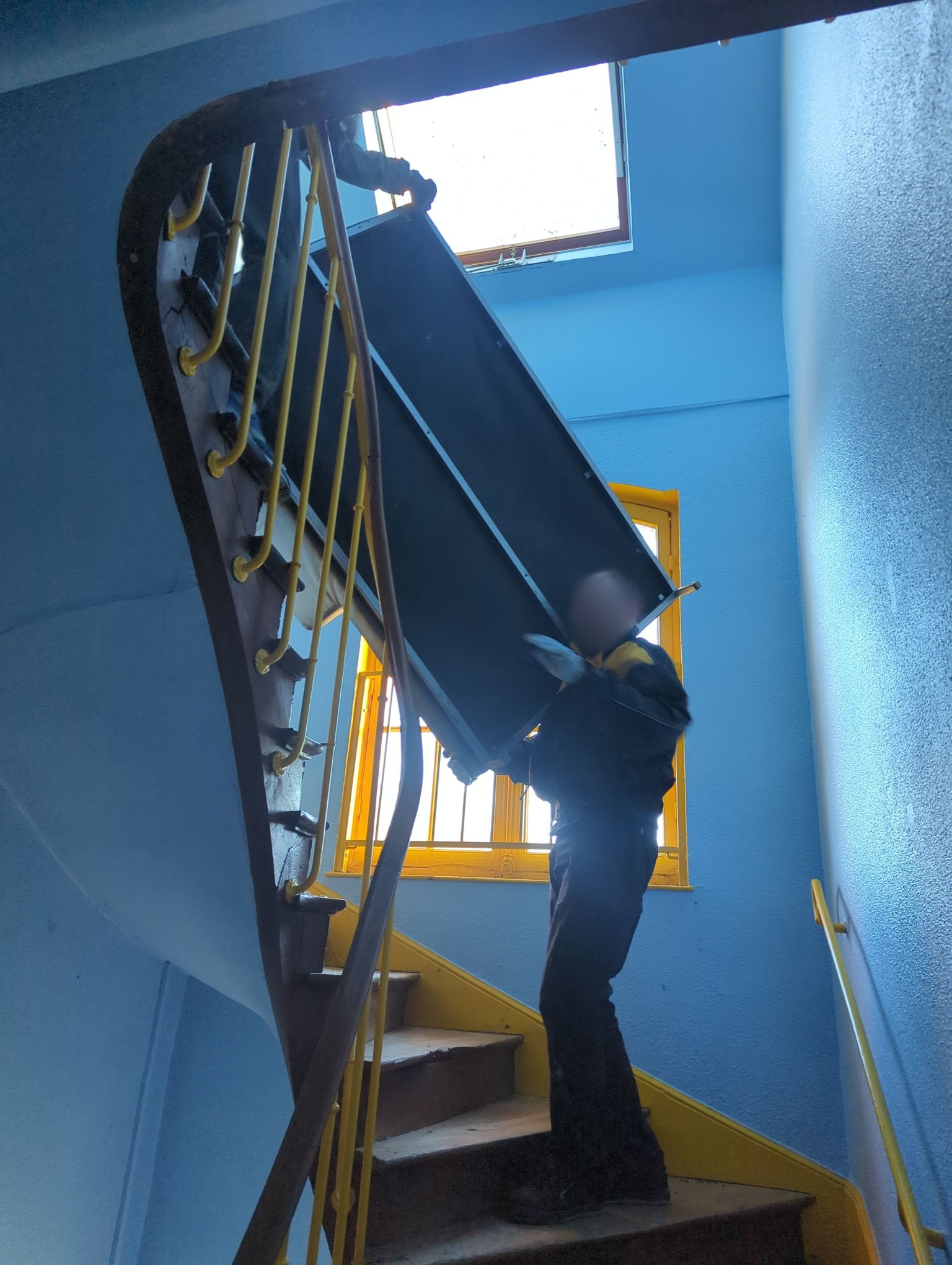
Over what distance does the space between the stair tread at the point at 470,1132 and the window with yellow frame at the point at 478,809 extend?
2.57 feet

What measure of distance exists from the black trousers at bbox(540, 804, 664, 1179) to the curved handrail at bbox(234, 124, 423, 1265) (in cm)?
70

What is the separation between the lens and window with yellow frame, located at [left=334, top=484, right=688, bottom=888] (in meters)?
3.02

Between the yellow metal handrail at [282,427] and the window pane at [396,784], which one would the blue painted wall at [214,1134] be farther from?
the yellow metal handrail at [282,427]

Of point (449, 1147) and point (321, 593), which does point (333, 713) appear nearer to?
point (321, 593)

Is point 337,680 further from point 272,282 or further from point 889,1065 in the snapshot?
point 889,1065

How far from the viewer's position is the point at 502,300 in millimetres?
4160

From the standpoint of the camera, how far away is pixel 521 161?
397cm

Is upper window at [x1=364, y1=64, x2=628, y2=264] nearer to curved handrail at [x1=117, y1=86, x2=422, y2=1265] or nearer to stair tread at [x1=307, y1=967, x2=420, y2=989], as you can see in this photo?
curved handrail at [x1=117, y1=86, x2=422, y2=1265]

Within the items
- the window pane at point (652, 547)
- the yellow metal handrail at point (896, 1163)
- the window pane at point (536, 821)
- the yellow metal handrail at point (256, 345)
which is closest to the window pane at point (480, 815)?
the window pane at point (536, 821)

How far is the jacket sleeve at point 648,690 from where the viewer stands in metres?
2.05

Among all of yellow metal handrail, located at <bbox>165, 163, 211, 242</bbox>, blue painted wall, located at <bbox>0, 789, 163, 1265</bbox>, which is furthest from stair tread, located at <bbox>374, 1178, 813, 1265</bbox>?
yellow metal handrail, located at <bbox>165, 163, 211, 242</bbox>

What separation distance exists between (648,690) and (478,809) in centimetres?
130

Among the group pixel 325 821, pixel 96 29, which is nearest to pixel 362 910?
pixel 325 821

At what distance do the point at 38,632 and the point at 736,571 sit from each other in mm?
2395
